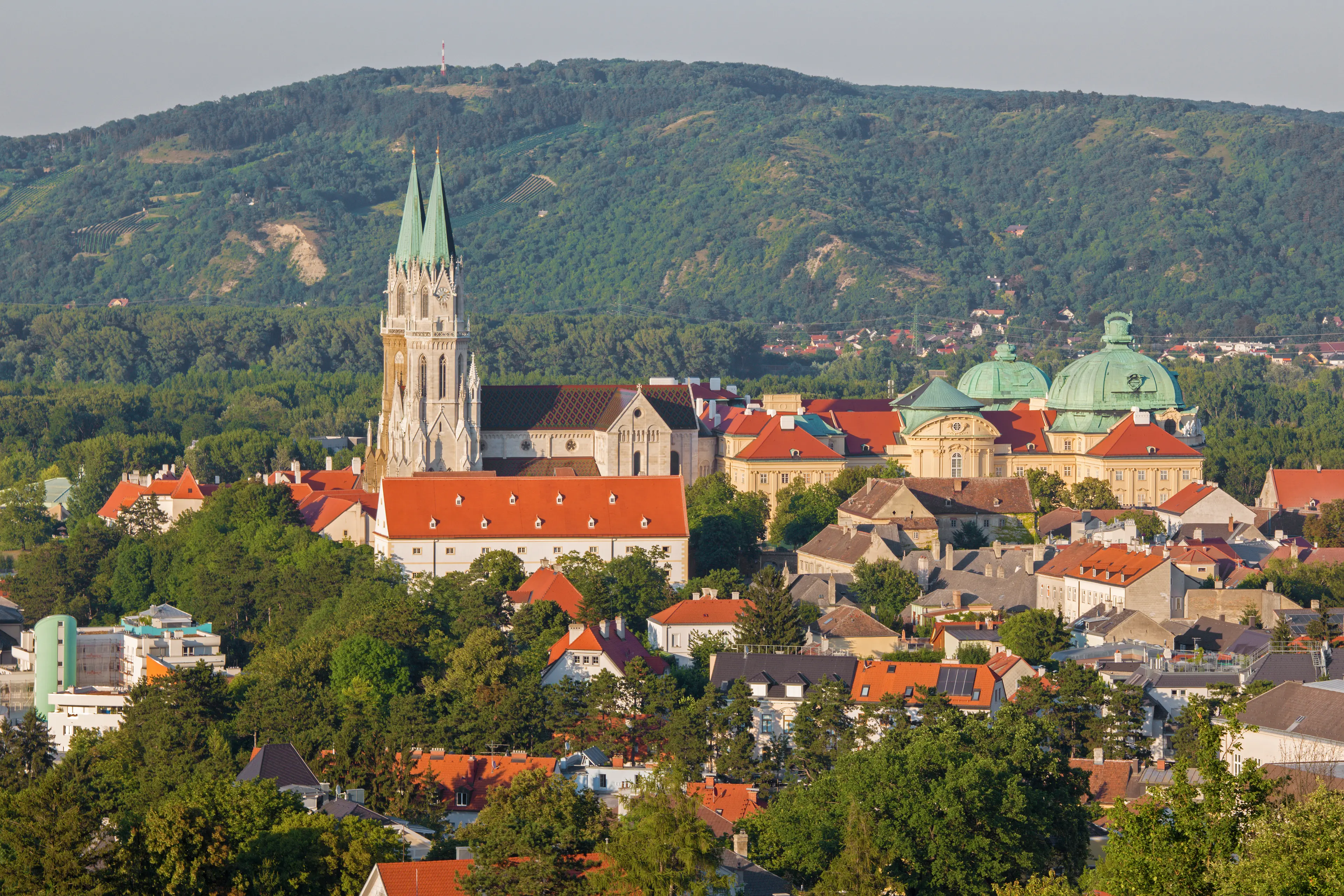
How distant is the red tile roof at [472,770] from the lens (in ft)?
190

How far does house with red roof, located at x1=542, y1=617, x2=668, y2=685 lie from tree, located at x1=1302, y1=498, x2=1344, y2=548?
110 ft

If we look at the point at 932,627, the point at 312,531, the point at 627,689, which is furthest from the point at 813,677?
the point at 312,531

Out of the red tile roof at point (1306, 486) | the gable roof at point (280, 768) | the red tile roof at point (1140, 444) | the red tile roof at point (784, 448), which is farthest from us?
the red tile roof at point (1306, 486)

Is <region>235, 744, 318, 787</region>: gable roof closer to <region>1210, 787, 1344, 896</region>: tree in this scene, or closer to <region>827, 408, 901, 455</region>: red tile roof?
<region>1210, 787, 1344, 896</region>: tree

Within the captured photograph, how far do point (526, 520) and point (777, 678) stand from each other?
65.5 ft

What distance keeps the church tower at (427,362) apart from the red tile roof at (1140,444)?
2595 centimetres

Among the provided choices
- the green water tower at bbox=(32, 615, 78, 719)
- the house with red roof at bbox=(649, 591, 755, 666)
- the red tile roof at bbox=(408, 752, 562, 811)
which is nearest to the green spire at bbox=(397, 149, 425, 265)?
the green water tower at bbox=(32, 615, 78, 719)

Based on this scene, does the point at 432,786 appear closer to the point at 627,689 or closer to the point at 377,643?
the point at 627,689

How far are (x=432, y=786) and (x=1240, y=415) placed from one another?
138 metres

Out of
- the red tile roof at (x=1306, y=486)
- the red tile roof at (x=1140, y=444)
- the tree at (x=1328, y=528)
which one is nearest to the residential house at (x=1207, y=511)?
the tree at (x=1328, y=528)

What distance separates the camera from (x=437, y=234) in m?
103

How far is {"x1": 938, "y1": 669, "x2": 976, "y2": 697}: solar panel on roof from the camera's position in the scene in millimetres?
64875

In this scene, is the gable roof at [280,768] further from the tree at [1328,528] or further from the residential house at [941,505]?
the tree at [1328,528]

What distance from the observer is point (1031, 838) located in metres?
49.2
